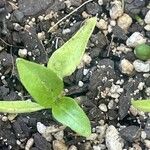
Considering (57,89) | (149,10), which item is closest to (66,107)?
(57,89)

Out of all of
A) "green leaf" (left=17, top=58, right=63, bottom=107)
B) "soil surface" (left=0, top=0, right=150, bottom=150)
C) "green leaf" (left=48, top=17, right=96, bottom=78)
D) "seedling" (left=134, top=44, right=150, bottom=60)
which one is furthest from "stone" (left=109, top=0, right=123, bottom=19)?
"green leaf" (left=17, top=58, right=63, bottom=107)

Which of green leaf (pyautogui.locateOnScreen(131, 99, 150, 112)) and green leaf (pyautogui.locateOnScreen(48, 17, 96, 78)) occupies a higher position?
green leaf (pyautogui.locateOnScreen(48, 17, 96, 78))

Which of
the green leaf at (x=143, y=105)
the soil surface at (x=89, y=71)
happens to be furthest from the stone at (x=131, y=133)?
the green leaf at (x=143, y=105)

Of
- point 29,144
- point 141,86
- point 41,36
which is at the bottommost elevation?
point 29,144

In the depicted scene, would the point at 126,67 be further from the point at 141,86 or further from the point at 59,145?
the point at 59,145

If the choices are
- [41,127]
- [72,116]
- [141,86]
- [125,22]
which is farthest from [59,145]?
[125,22]

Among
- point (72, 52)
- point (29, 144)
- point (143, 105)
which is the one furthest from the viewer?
point (29, 144)

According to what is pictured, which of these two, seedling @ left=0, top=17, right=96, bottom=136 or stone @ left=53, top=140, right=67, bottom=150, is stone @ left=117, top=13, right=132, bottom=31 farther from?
stone @ left=53, top=140, right=67, bottom=150
